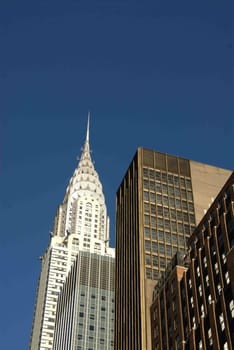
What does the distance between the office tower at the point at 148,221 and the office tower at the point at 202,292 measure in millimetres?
6317

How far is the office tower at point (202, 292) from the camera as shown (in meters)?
80.6

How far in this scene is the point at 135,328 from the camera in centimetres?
11144

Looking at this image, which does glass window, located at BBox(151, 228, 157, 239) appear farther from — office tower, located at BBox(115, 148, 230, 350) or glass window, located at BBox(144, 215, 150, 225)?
glass window, located at BBox(144, 215, 150, 225)

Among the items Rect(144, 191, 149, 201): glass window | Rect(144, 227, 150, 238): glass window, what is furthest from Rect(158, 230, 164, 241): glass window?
Rect(144, 191, 149, 201): glass window

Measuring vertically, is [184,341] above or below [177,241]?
below

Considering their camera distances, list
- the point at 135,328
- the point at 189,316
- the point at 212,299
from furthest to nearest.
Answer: the point at 135,328 < the point at 189,316 < the point at 212,299

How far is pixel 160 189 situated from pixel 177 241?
14591 mm

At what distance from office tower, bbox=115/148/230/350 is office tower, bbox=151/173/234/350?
632 centimetres

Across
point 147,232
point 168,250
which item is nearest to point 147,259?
point 168,250

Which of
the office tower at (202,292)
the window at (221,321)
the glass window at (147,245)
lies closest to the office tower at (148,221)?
the glass window at (147,245)

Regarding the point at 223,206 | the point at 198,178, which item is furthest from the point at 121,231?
the point at 223,206

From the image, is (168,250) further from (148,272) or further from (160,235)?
(148,272)

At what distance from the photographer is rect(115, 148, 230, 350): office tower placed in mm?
115938

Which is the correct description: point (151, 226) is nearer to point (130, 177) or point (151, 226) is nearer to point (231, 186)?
point (130, 177)
